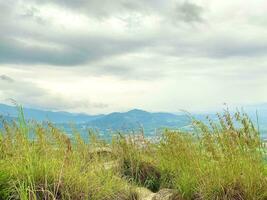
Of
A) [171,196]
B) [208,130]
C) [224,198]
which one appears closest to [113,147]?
[171,196]

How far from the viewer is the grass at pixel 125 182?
7.68 metres

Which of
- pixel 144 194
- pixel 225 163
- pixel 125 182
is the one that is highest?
pixel 225 163

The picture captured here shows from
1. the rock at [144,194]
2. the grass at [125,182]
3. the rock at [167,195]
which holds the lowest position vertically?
the rock at [144,194]

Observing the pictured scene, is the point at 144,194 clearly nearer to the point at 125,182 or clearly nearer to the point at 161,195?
the point at 125,182

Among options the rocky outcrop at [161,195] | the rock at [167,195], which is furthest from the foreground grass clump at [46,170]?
the rock at [167,195]

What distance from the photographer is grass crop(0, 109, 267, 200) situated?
7.68m

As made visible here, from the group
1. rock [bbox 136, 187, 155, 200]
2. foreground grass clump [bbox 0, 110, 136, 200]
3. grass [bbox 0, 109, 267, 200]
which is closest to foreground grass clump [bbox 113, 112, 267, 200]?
grass [bbox 0, 109, 267, 200]

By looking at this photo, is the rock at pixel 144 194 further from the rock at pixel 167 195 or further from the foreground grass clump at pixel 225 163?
the foreground grass clump at pixel 225 163

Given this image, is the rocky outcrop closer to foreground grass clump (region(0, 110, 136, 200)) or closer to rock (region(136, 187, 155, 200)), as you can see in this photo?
rock (region(136, 187, 155, 200))

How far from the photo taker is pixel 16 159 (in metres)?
8.00

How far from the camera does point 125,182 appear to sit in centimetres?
1003

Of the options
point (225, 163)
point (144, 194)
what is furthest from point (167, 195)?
point (225, 163)

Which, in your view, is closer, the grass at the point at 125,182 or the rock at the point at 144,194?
the grass at the point at 125,182

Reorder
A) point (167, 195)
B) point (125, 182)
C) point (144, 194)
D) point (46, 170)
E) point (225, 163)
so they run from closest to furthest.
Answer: point (46, 170) → point (225, 163) → point (167, 195) → point (125, 182) → point (144, 194)
